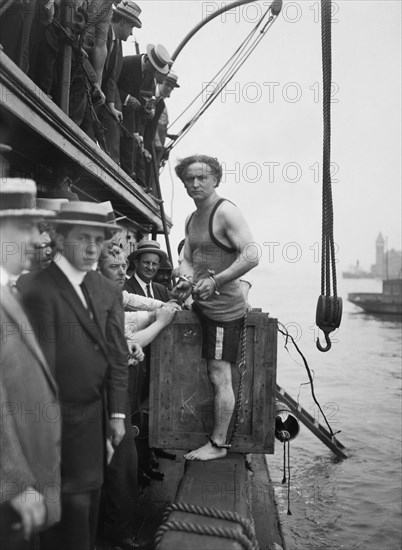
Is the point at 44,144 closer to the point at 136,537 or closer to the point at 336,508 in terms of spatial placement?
the point at 136,537

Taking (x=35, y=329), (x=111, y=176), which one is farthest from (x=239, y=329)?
(x=111, y=176)

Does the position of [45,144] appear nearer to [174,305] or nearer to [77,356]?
[174,305]

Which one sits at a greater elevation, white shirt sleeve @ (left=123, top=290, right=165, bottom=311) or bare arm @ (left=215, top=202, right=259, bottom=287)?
bare arm @ (left=215, top=202, right=259, bottom=287)

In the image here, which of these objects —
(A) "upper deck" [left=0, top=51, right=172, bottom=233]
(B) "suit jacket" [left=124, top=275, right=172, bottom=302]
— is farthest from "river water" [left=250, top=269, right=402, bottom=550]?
(A) "upper deck" [left=0, top=51, right=172, bottom=233]

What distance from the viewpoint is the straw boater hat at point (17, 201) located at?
69.0 inches

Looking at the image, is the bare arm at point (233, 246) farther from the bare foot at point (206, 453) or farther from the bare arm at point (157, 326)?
the bare foot at point (206, 453)

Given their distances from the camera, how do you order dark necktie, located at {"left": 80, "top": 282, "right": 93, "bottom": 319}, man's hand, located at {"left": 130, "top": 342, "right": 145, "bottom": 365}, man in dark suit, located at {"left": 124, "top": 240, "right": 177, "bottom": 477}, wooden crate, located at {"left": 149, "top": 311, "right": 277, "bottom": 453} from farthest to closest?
man in dark suit, located at {"left": 124, "top": 240, "right": 177, "bottom": 477} → wooden crate, located at {"left": 149, "top": 311, "right": 277, "bottom": 453} → man's hand, located at {"left": 130, "top": 342, "right": 145, "bottom": 365} → dark necktie, located at {"left": 80, "top": 282, "right": 93, "bottom": 319}

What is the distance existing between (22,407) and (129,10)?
6.60 m

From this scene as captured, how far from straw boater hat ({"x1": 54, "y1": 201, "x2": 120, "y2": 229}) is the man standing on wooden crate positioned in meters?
1.26

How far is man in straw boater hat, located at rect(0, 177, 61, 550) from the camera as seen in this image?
5.58ft

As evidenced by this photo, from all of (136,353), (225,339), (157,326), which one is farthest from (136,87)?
(136,353)

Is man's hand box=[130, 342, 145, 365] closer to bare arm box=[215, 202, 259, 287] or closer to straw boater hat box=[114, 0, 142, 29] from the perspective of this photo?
bare arm box=[215, 202, 259, 287]

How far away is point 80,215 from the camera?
193 cm

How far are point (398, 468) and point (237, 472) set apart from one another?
422 inches
